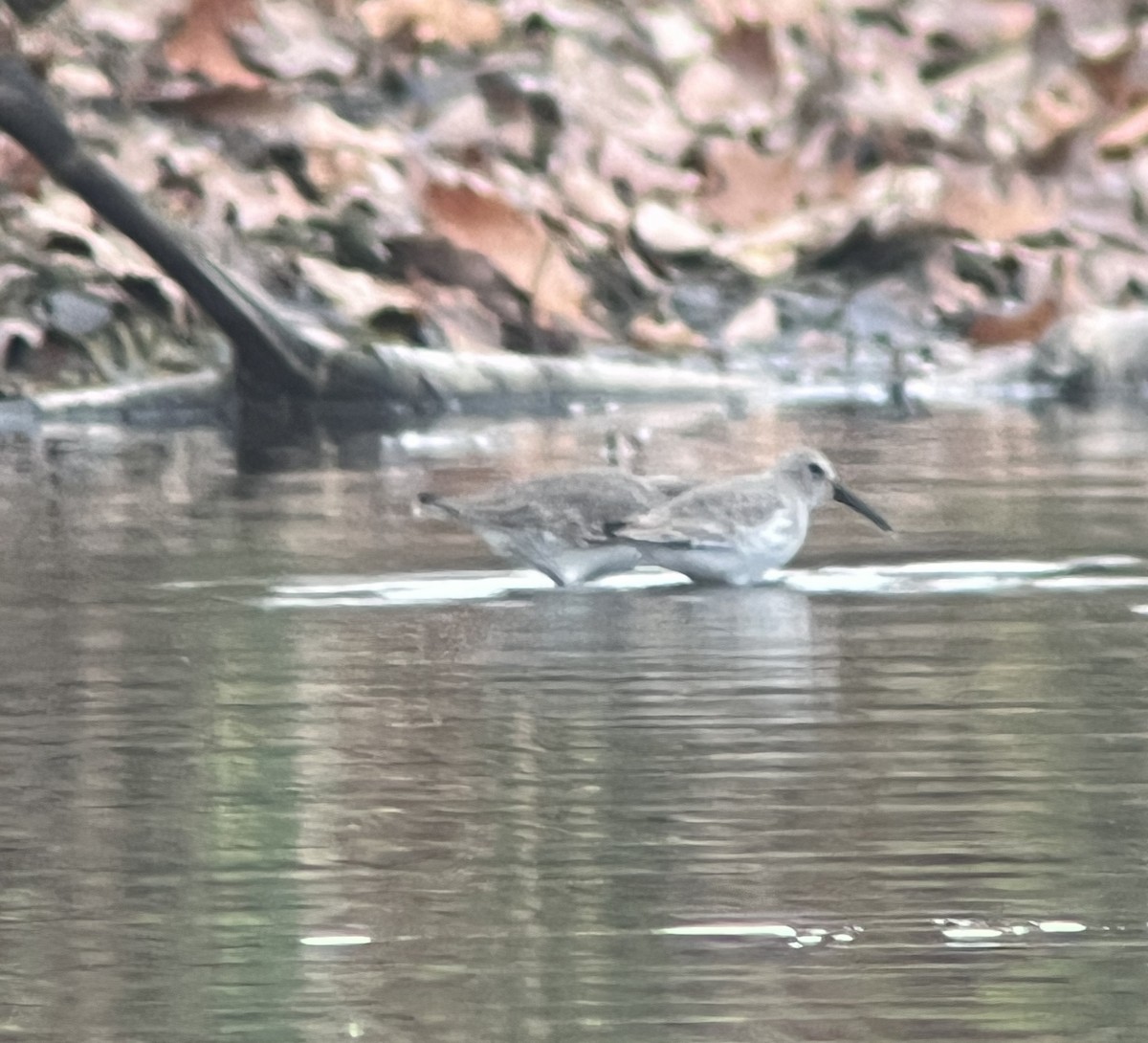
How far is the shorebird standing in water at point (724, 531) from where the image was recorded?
7.67m

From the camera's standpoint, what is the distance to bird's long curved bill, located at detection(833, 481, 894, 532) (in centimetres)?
816

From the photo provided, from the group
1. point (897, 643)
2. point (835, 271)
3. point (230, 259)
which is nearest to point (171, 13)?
point (230, 259)

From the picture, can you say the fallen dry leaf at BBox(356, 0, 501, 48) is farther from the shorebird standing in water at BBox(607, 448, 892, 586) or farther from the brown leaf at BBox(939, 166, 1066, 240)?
the shorebird standing in water at BBox(607, 448, 892, 586)

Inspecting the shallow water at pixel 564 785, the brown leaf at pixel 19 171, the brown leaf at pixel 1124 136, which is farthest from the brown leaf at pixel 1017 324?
the shallow water at pixel 564 785

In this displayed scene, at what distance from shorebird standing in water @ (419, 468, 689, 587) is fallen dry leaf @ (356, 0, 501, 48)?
815 centimetres

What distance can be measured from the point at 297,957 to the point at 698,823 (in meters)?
0.92

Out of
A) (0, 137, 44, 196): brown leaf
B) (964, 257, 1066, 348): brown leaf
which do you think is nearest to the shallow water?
(0, 137, 44, 196): brown leaf

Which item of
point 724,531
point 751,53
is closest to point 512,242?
point 751,53

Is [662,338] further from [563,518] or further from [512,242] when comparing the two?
[563,518]

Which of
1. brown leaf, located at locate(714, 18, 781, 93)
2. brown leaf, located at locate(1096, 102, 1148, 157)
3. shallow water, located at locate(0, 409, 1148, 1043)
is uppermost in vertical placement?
brown leaf, located at locate(714, 18, 781, 93)

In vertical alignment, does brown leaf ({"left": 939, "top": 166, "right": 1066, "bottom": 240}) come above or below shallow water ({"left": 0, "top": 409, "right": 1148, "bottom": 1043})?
above

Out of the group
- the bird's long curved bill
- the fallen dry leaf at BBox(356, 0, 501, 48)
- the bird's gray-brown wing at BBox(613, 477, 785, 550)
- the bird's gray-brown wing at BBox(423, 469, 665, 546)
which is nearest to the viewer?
the bird's gray-brown wing at BBox(613, 477, 785, 550)

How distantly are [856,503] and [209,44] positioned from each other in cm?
732

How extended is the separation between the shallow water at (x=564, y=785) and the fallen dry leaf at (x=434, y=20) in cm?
696
